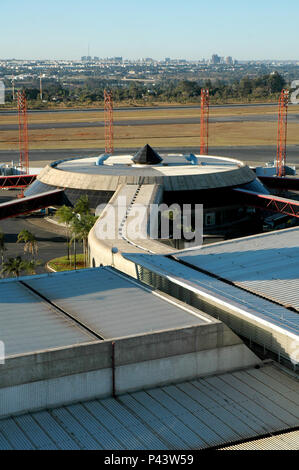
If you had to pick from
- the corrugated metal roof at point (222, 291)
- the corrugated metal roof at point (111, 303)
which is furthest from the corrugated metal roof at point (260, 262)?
the corrugated metal roof at point (111, 303)

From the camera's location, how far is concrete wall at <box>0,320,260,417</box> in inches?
1443

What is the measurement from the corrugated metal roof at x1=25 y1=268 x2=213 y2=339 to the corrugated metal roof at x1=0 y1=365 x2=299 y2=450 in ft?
13.5

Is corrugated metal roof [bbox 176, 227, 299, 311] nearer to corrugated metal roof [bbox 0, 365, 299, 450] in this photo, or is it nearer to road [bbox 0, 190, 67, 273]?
corrugated metal roof [bbox 0, 365, 299, 450]

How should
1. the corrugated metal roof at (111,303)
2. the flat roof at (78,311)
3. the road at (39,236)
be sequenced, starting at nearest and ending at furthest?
the flat roof at (78,311) → the corrugated metal roof at (111,303) → the road at (39,236)

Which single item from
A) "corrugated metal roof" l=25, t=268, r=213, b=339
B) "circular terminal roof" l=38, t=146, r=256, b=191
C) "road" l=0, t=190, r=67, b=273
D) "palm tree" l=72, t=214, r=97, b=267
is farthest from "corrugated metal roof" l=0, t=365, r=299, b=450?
"circular terminal roof" l=38, t=146, r=256, b=191

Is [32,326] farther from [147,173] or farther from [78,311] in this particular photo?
[147,173]

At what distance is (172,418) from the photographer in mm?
36562

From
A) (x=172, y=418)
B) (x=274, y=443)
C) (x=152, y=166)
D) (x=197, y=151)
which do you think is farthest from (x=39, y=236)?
(x=197, y=151)

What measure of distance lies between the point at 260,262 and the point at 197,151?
104 meters

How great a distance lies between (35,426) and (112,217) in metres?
39.7

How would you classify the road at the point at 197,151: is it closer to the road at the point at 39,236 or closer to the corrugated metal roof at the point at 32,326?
the road at the point at 39,236

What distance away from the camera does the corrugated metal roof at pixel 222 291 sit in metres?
42.2

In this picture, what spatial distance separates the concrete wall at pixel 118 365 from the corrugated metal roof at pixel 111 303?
62.7 inches
